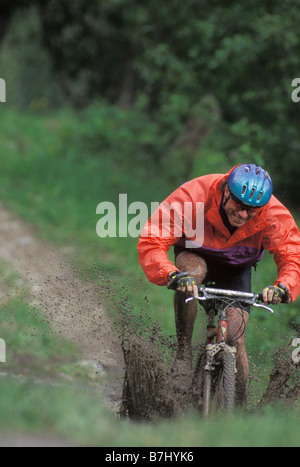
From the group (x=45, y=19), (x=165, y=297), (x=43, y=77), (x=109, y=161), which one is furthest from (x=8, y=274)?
(x=43, y=77)

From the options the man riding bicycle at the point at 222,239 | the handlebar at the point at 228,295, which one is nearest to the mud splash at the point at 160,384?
the man riding bicycle at the point at 222,239

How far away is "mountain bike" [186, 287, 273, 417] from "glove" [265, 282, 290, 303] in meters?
0.09

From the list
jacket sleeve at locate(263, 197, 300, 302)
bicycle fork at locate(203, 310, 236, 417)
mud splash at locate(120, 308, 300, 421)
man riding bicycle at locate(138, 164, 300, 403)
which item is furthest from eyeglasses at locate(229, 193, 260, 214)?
mud splash at locate(120, 308, 300, 421)

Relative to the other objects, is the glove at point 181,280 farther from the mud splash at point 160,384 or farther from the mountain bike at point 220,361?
the mud splash at point 160,384

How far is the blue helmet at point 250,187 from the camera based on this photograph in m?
5.05

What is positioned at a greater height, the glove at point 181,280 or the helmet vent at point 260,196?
the helmet vent at point 260,196

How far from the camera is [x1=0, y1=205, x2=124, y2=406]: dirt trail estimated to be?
23.2 feet

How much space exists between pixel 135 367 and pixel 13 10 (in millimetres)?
15859

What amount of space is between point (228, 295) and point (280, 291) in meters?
0.35

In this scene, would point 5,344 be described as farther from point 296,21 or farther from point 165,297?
point 296,21

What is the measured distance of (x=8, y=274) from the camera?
31.1 feet
